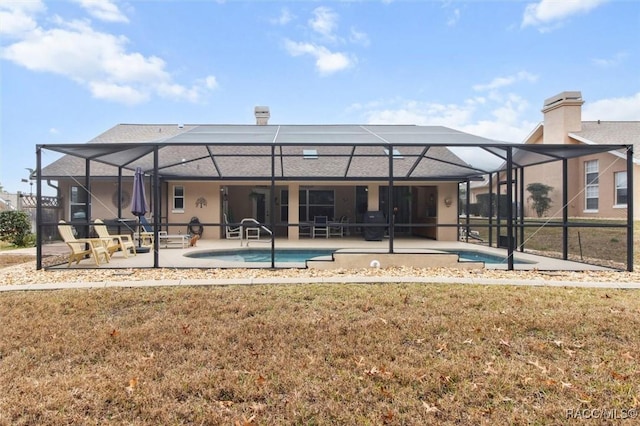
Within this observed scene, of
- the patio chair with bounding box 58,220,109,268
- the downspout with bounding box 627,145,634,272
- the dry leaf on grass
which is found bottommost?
the dry leaf on grass

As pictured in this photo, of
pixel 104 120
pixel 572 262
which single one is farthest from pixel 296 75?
pixel 572 262

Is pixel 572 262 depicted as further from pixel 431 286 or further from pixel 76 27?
pixel 76 27

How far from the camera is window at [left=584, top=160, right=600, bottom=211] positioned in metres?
15.1

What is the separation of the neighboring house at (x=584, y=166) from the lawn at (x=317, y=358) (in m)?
11.8

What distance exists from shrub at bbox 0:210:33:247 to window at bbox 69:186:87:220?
6.02ft

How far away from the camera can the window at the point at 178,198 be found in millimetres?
14092

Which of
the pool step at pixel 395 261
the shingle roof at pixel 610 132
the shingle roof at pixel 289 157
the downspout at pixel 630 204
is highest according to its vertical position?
the shingle roof at pixel 610 132

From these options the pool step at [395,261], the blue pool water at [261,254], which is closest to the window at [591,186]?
the pool step at [395,261]

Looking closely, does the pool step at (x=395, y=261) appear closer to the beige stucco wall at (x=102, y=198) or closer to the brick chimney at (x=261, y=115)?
the beige stucco wall at (x=102, y=198)

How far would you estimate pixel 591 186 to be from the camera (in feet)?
50.6

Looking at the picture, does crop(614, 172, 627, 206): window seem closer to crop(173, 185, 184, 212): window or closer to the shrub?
crop(173, 185, 184, 212): window

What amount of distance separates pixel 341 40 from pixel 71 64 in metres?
10.6

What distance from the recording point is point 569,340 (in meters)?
3.61

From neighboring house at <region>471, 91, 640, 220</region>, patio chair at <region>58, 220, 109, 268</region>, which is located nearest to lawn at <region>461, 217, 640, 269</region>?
neighboring house at <region>471, 91, 640, 220</region>
